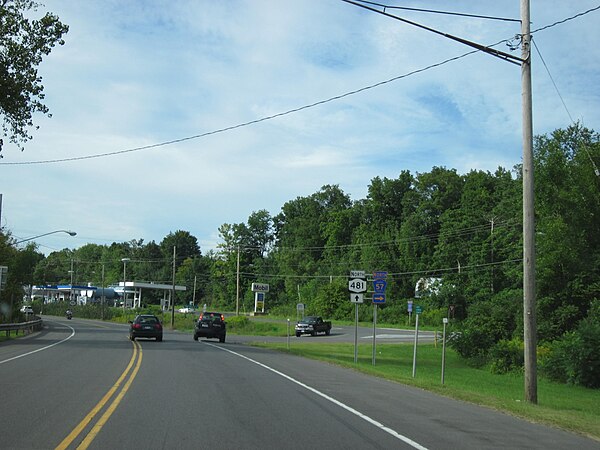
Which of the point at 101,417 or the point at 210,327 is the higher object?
the point at 101,417

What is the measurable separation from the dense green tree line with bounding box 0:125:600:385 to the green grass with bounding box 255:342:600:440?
7.96 feet

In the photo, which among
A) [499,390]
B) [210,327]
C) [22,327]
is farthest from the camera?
[22,327]

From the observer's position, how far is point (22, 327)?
42531mm

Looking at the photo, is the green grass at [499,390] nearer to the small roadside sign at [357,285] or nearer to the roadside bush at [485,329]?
the roadside bush at [485,329]

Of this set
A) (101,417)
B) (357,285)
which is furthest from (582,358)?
(101,417)

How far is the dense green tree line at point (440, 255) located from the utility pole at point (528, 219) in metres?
6.45

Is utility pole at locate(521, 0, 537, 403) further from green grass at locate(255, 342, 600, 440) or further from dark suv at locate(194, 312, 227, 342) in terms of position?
dark suv at locate(194, 312, 227, 342)

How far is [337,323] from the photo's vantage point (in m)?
88.8

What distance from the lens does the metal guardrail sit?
3744 centimetres

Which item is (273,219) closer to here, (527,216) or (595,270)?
(595,270)

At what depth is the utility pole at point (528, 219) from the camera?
15164mm

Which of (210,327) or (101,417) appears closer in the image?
(101,417)

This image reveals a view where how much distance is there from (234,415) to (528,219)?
9089 millimetres

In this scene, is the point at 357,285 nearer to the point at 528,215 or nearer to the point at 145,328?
the point at 528,215
